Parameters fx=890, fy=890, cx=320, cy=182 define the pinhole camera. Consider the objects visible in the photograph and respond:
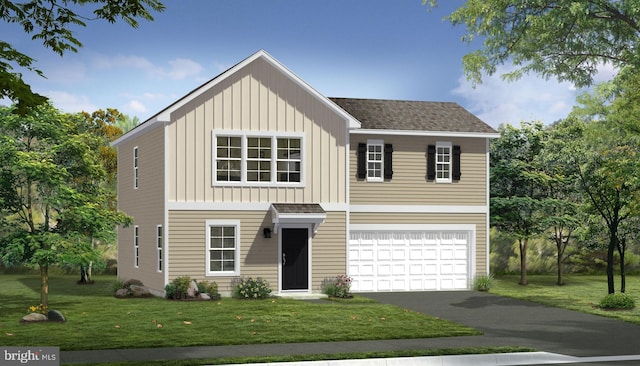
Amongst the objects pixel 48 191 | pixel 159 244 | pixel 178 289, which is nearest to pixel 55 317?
pixel 48 191

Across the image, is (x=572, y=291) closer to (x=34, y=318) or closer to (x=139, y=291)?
(x=139, y=291)

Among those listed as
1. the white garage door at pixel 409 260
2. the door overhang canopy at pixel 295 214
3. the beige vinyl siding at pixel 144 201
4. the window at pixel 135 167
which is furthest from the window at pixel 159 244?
the white garage door at pixel 409 260

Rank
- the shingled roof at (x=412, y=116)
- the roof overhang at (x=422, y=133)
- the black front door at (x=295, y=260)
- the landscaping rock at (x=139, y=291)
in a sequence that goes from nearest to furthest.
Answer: the landscaping rock at (x=139, y=291) → the black front door at (x=295, y=260) → the roof overhang at (x=422, y=133) → the shingled roof at (x=412, y=116)

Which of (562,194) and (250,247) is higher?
(562,194)

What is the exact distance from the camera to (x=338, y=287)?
29969mm

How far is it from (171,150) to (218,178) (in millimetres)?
1835

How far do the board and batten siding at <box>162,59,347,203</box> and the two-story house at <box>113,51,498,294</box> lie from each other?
0.12 feet

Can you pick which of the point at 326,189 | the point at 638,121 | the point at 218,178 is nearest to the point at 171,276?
the point at 218,178

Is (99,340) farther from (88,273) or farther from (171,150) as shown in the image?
(88,273)

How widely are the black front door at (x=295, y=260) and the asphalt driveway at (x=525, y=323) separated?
2.61 metres

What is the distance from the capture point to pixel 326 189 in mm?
30766

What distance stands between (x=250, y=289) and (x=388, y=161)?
779 centimetres

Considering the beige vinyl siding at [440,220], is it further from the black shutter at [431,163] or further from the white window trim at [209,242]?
the white window trim at [209,242]

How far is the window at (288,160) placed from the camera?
3031cm
